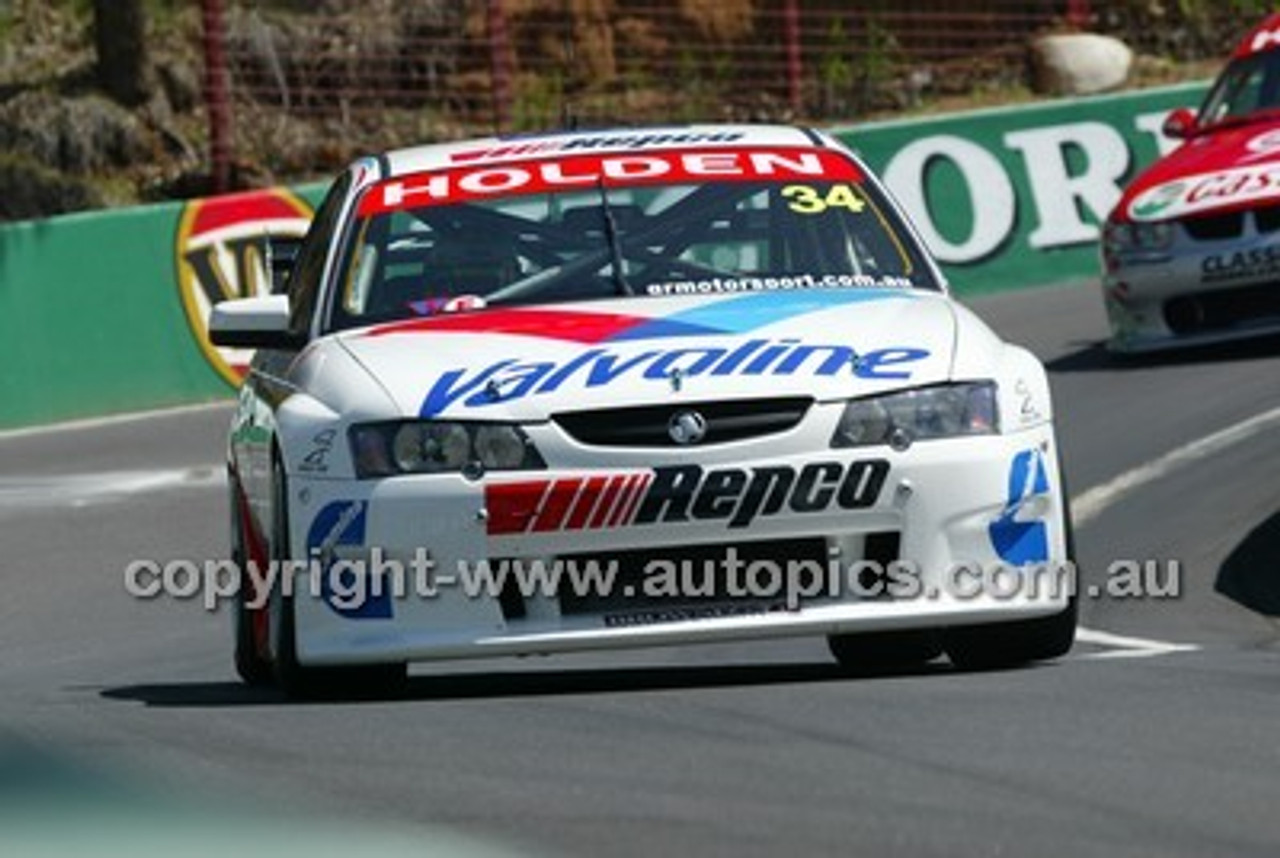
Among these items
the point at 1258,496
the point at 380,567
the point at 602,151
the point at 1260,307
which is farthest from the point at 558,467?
the point at 1260,307

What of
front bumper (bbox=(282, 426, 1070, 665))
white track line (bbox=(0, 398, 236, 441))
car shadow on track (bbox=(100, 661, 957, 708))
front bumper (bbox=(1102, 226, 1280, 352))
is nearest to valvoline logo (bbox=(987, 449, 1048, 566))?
front bumper (bbox=(282, 426, 1070, 665))

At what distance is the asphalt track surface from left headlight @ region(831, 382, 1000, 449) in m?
0.58

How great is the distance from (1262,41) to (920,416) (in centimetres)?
1141

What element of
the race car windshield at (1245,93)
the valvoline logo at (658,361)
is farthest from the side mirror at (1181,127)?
the valvoline logo at (658,361)

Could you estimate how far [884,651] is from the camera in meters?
9.95

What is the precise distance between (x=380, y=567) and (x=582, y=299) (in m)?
1.23

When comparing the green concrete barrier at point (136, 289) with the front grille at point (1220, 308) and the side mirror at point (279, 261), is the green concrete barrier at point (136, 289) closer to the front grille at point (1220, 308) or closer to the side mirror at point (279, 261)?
the front grille at point (1220, 308)

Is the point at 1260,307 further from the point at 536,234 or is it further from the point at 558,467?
the point at 558,467

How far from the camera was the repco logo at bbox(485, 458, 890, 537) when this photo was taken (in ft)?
27.9

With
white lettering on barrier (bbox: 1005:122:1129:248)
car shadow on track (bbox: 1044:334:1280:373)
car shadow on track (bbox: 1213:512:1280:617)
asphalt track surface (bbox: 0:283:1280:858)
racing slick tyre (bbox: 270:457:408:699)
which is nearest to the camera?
asphalt track surface (bbox: 0:283:1280:858)

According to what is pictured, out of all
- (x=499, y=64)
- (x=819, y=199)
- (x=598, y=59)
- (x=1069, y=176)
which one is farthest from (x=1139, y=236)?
(x=819, y=199)

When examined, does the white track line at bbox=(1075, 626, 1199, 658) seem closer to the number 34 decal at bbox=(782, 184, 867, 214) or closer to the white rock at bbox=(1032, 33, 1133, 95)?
the number 34 decal at bbox=(782, 184, 867, 214)

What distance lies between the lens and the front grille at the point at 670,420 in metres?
8.58

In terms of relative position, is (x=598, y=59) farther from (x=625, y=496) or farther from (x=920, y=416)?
(x=625, y=496)
